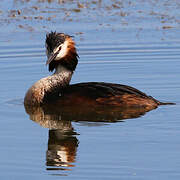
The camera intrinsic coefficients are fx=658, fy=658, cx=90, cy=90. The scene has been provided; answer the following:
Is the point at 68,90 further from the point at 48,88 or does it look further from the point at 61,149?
the point at 61,149

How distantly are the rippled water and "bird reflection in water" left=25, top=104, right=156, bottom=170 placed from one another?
17 millimetres

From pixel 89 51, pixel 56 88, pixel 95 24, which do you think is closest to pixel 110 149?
pixel 56 88

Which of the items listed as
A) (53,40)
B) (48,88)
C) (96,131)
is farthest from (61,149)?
(53,40)

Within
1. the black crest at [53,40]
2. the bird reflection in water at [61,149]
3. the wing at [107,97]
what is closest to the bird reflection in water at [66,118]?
the bird reflection in water at [61,149]

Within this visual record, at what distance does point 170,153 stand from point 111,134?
1.26m

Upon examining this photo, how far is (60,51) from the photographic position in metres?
11.5

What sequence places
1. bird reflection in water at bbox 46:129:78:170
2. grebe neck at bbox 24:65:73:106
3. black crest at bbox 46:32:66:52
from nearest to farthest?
1. bird reflection in water at bbox 46:129:78:170
2. black crest at bbox 46:32:66:52
3. grebe neck at bbox 24:65:73:106

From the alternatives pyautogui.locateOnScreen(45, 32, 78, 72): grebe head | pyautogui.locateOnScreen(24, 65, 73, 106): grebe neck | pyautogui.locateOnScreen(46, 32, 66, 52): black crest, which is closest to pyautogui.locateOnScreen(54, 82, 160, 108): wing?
pyautogui.locateOnScreen(24, 65, 73, 106): grebe neck

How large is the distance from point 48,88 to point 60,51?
2.24ft

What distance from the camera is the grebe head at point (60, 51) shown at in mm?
11406

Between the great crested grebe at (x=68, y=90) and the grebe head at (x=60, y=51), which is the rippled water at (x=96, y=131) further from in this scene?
the grebe head at (x=60, y=51)

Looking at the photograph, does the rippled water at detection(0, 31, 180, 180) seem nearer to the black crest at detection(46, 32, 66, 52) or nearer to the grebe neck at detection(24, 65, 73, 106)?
the grebe neck at detection(24, 65, 73, 106)

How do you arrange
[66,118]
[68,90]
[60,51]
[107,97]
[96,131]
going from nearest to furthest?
[96,131], [66,118], [107,97], [68,90], [60,51]

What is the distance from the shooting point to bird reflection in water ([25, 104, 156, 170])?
9016 mm
